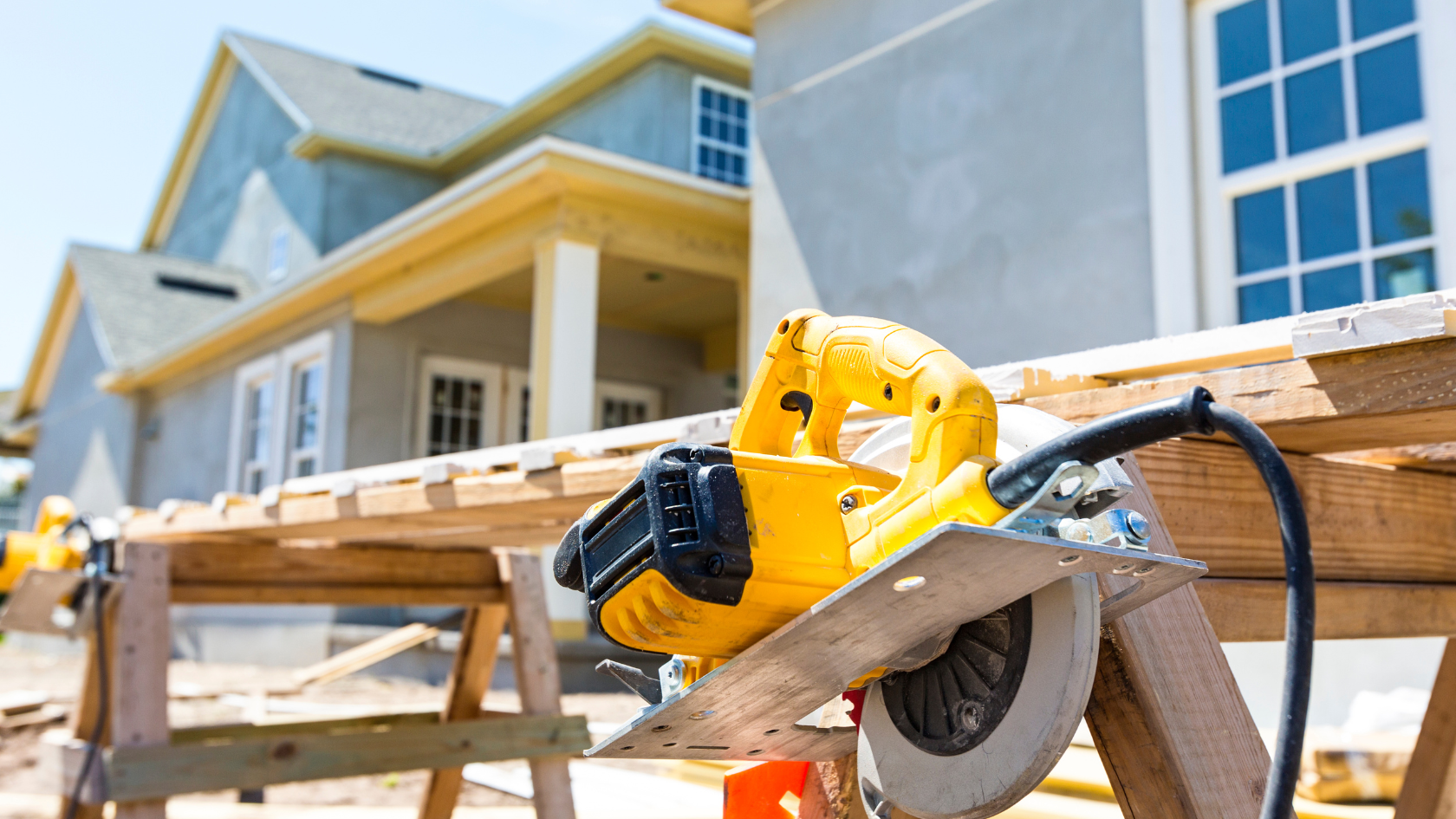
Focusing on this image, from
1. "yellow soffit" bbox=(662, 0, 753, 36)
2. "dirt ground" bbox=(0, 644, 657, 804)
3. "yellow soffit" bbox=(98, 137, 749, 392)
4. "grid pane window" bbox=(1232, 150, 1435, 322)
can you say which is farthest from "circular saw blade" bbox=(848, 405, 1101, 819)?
"yellow soffit" bbox=(98, 137, 749, 392)

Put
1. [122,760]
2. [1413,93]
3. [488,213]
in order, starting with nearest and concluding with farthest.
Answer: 1. [122,760]
2. [1413,93]
3. [488,213]

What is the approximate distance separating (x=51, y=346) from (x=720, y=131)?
43.9 feet

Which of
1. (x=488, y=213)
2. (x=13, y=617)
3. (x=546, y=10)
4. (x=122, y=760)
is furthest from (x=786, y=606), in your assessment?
(x=546, y=10)

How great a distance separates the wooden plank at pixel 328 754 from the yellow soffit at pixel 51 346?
53.0 feet

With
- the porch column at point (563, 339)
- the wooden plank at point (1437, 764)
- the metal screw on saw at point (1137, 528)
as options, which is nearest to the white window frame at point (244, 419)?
the porch column at point (563, 339)

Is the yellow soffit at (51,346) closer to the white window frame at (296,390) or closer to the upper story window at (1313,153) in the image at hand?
the white window frame at (296,390)

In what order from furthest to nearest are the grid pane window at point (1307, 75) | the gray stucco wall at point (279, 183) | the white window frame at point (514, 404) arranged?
the gray stucco wall at point (279, 183)
the white window frame at point (514, 404)
the grid pane window at point (1307, 75)

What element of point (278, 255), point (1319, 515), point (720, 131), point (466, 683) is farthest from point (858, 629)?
point (278, 255)

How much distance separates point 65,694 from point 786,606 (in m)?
11.2

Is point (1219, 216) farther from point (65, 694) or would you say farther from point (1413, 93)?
point (65, 694)

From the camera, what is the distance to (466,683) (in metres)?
3.92

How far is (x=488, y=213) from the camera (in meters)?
8.60

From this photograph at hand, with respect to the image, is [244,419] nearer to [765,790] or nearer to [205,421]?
[205,421]

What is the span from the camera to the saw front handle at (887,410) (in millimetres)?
994
